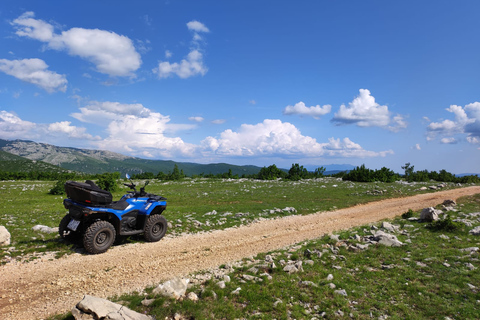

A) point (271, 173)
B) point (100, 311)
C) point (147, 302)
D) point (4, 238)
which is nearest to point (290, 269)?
point (147, 302)

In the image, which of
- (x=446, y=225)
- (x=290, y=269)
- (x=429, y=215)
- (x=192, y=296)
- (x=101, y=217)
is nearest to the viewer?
(x=192, y=296)

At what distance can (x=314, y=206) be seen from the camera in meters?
25.6

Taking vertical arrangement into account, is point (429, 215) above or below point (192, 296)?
above

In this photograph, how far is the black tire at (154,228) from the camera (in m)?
12.9

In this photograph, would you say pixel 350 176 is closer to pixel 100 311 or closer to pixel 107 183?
pixel 107 183

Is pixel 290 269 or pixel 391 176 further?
pixel 391 176

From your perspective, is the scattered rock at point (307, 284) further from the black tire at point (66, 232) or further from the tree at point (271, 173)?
the tree at point (271, 173)

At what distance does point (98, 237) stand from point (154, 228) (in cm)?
291

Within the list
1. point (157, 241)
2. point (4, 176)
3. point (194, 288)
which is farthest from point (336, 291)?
point (4, 176)

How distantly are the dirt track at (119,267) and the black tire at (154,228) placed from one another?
420 mm

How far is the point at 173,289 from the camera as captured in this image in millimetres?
7191

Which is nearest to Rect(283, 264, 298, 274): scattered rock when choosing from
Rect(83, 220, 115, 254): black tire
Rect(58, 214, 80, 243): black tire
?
Rect(83, 220, 115, 254): black tire

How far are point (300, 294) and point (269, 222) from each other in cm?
1128

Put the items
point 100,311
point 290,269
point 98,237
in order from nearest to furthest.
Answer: point 100,311 → point 290,269 → point 98,237
